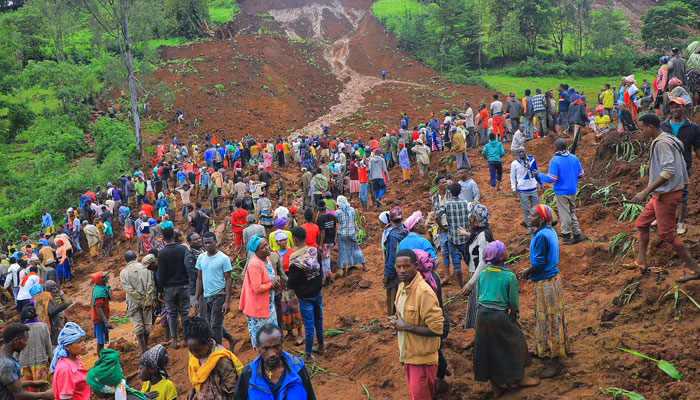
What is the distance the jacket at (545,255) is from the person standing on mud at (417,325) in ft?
Result: 4.52

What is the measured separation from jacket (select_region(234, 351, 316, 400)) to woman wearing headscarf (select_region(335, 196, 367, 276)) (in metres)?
6.12

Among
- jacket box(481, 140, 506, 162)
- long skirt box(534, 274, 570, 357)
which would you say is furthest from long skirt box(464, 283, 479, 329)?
jacket box(481, 140, 506, 162)

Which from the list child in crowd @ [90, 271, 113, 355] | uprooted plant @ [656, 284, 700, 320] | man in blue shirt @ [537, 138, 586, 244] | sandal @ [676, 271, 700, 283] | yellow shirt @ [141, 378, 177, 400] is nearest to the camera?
yellow shirt @ [141, 378, 177, 400]

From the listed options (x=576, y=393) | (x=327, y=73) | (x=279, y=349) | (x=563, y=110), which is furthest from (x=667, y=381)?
(x=327, y=73)

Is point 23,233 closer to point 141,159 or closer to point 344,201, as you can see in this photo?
point 141,159

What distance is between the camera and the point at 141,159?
2769 cm

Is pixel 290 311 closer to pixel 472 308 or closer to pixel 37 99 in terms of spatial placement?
pixel 472 308

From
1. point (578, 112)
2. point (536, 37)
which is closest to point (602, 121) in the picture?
point (578, 112)

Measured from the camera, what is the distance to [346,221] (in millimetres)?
9844

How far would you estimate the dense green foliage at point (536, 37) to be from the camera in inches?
1767

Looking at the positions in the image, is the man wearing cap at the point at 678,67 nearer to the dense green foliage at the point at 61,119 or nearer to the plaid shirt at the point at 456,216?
the plaid shirt at the point at 456,216

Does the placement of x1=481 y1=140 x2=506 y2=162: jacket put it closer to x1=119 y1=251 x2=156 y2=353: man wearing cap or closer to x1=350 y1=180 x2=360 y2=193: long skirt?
x1=350 y1=180 x2=360 y2=193: long skirt

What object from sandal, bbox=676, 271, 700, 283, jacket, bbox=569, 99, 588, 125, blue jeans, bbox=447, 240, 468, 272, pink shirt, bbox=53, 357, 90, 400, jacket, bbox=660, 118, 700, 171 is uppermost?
jacket, bbox=660, 118, 700, 171

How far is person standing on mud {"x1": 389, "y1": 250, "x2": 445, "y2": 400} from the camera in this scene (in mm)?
4266
